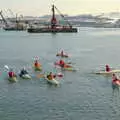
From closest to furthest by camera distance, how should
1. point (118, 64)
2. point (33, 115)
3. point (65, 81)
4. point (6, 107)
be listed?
point (33, 115) < point (6, 107) < point (65, 81) < point (118, 64)

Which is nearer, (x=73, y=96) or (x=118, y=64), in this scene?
(x=73, y=96)

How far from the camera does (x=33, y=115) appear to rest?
40.9m

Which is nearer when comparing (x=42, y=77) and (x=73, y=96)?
(x=73, y=96)

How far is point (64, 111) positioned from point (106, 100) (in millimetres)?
6681

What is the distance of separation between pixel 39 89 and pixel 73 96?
552 cm

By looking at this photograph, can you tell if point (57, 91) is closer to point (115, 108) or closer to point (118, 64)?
point (115, 108)

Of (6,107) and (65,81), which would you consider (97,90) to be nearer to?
(65,81)

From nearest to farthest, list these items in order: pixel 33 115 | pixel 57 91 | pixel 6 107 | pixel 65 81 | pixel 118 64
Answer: pixel 33 115 < pixel 6 107 < pixel 57 91 < pixel 65 81 < pixel 118 64

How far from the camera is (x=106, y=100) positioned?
4669cm

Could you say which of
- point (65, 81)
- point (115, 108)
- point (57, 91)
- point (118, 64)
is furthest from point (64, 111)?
point (118, 64)

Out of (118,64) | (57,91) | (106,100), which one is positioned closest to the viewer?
(106,100)

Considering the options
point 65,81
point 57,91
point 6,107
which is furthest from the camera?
point 65,81

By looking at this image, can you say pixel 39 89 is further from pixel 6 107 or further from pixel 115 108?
pixel 115 108

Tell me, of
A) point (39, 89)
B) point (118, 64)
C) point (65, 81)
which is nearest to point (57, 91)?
point (39, 89)
